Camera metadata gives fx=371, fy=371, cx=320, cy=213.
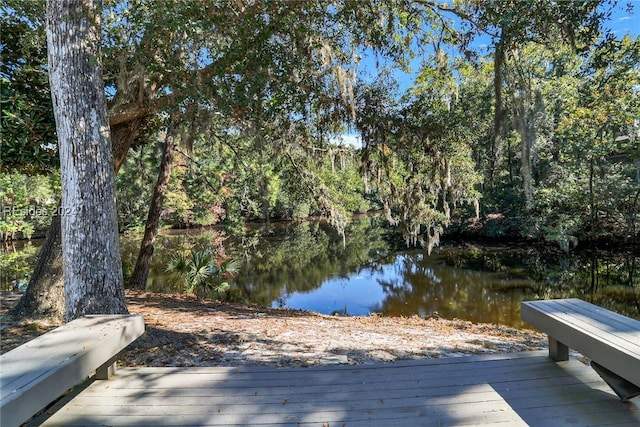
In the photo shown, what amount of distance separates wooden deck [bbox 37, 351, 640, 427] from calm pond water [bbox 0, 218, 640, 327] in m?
5.39

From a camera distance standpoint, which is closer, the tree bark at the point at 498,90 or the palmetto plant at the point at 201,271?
the tree bark at the point at 498,90

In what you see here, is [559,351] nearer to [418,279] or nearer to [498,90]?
[498,90]

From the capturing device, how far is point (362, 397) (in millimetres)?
2023

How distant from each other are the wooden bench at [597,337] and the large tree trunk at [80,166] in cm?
305

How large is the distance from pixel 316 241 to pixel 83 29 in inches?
680

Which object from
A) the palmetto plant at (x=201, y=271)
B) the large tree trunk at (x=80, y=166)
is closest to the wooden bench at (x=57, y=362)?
the large tree trunk at (x=80, y=166)

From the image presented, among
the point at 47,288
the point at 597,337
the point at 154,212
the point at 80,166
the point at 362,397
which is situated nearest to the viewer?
the point at 597,337

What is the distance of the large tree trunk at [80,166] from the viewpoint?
277 centimetres

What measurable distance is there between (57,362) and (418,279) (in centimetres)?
1035


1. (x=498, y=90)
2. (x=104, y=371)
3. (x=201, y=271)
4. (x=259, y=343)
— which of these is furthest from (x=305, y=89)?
(x=201, y=271)

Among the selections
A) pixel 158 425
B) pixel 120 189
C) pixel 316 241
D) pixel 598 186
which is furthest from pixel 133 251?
pixel 598 186

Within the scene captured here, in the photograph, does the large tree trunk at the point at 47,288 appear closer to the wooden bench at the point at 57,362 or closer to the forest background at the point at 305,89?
the forest background at the point at 305,89

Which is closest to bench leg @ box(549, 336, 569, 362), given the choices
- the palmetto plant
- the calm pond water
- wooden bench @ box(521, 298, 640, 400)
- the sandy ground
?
wooden bench @ box(521, 298, 640, 400)

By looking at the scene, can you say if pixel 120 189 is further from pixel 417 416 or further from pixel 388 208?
pixel 417 416
